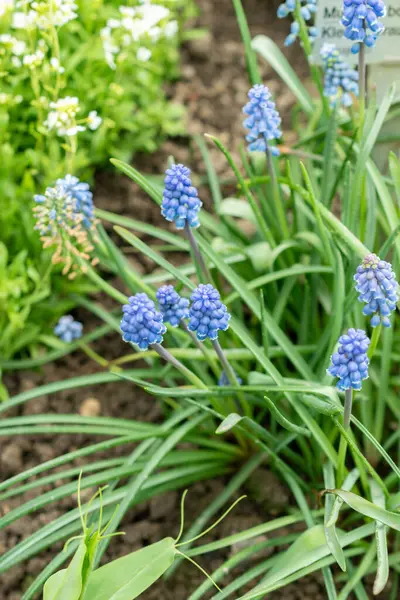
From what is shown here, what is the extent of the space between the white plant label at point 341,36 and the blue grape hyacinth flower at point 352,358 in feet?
4.66

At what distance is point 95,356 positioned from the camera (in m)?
3.28

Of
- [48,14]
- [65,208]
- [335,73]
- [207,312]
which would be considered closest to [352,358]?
[207,312]

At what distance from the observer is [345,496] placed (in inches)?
85.1

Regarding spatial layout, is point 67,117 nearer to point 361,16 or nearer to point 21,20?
point 21,20

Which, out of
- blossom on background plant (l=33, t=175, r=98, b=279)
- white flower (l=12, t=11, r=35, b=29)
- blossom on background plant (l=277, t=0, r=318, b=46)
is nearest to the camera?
blossom on background plant (l=33, t=175, r=98, b=279)

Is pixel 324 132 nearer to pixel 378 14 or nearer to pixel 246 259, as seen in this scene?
pixel 246 259

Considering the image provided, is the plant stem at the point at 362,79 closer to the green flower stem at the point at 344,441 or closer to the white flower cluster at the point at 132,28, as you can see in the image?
the green flower stem at the point at 344,441

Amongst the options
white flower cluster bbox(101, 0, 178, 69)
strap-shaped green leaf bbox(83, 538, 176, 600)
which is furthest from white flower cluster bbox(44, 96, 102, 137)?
strap-shaped green leaf bbox(83, 538, 176, 600)

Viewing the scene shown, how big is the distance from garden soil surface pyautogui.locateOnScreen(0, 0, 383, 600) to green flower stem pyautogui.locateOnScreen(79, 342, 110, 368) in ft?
0.13

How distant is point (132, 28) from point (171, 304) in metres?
1.73

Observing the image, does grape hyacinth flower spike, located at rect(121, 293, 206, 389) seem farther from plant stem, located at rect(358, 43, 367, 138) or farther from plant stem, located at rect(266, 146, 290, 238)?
plant stem, located at rect(358, 43, 367, 138)

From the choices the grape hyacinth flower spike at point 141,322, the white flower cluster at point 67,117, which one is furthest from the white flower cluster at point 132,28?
the grape hyacinth flower spike at point 141,322

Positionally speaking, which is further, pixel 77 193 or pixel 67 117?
pixel 67 117

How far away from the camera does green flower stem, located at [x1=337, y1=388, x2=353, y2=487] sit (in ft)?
6.84
